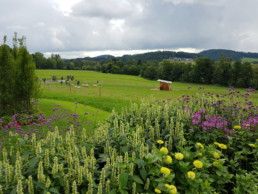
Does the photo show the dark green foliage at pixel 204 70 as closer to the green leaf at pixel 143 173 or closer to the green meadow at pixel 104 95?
the green meadow at pixel 104 95

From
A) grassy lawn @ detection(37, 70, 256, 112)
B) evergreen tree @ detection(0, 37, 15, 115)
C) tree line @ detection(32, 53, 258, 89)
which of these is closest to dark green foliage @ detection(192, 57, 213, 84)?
tree line @ detection(32, 53, 258, 89)

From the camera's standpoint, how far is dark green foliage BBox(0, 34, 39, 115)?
45.8 feet

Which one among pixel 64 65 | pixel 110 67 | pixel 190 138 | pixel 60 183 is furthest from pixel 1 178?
pixel 64 65

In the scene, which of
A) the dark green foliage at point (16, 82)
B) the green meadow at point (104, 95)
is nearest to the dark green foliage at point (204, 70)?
the green meadow at point (104, 95)

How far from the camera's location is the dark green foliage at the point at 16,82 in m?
13.9

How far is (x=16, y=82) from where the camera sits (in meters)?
14.3

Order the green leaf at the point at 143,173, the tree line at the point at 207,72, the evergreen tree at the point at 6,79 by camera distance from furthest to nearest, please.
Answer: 1. the tree line at the point at 207,72
2. the evergreen tree at the point at 6,79
3. the green leaf at the point at 143,173

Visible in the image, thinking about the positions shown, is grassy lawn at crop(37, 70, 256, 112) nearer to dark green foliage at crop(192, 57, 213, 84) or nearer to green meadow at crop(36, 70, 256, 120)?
green meadow at crop(36, 70, 256, 120)

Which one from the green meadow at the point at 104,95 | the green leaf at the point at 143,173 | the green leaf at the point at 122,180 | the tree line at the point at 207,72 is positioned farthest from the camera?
the tree line at the point at 207,72

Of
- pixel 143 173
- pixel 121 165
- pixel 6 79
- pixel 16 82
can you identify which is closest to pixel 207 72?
pixel 16 82

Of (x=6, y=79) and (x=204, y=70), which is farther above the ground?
(x=204, y=70)

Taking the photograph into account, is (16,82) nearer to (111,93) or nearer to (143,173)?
(143,173)

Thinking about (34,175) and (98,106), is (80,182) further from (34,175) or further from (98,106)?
(98,106)

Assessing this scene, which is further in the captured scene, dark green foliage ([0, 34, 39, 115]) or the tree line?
the tree line
